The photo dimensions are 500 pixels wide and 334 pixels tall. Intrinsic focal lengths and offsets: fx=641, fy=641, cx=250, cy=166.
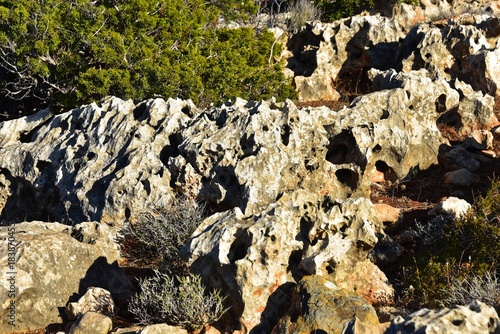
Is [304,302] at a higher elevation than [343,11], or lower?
higher

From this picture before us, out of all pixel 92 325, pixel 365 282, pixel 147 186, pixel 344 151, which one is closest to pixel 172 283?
pixel 92 325

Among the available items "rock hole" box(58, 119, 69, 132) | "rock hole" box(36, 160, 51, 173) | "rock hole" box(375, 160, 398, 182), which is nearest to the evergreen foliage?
"rock hole" box(58, 119, 69, 132)

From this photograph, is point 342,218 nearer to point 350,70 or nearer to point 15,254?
point 15,254

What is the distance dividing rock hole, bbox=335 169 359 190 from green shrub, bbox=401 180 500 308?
158 cm

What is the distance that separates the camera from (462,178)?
28.7 ft

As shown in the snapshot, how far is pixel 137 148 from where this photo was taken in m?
8.82

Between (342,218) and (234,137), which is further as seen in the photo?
(234,137)

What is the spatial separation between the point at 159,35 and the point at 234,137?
631 cm

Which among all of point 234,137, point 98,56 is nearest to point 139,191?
point 234,137

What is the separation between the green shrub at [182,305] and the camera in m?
5.72

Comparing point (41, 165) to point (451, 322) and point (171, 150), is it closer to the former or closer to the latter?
point (171, 150)

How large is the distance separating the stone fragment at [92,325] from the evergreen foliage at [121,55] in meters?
6.86

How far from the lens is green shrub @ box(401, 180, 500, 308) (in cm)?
566

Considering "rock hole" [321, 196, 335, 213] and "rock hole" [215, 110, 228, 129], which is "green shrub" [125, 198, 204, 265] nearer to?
"rock hole" [215, 110, 228, 129]
